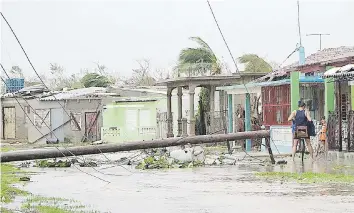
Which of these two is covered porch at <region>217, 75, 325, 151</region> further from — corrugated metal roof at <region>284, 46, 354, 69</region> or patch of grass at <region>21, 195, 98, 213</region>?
patch of grass at <region>21, 195, 98, 213</region>

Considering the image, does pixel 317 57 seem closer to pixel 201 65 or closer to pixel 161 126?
pixel 201 65

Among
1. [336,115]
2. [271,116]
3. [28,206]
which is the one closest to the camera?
[28,206]

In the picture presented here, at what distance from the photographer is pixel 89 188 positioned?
15773 mm

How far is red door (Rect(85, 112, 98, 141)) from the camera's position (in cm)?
4547

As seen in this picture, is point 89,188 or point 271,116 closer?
point 89,188

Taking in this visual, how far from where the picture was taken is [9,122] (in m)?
52.8

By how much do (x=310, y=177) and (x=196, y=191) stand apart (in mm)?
3233

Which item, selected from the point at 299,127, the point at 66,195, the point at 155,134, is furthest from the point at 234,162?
the point at 155,134

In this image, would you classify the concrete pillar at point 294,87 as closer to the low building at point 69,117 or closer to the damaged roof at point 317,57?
the damaged roof at point 317,57

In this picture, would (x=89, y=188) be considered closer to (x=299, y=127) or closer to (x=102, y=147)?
(x=102, y=147)

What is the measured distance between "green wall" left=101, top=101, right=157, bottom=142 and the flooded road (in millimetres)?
20651

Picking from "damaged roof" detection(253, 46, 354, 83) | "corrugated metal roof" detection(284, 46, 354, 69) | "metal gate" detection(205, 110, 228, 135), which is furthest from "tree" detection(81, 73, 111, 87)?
"corrugated metal roof" detection(284, 46, 354, 69)

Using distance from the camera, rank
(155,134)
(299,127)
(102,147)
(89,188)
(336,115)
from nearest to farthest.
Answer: (89,188)
(102,147)
(299,127)
(336,115)
(155,134)

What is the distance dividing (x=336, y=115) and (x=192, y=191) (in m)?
10.1
